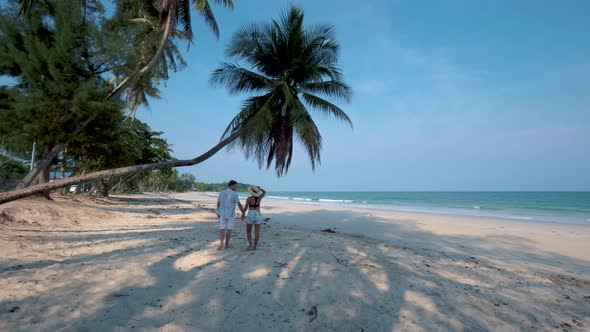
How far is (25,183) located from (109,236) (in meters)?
2.01

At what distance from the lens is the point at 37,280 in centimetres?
325

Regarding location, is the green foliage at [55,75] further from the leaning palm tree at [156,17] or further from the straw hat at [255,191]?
the straw hat at [255,191]

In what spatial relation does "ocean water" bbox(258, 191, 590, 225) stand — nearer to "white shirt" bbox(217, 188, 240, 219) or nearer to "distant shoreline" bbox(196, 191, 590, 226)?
"distant shoreline" bbox(196, 191, 590, 226)

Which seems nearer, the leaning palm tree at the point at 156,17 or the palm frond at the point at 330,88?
the leaning palm tree at the point at 156,17

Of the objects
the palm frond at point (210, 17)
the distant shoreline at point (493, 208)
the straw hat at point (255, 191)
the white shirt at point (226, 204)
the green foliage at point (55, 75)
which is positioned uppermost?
the palm frond at point (210, 17)

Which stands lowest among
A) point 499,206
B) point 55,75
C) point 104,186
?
point 499,206

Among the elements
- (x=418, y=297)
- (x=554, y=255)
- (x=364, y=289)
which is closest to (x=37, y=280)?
(x=364, y=289)

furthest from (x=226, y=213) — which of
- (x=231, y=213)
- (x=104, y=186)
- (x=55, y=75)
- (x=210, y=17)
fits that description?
(x=104, y=186)

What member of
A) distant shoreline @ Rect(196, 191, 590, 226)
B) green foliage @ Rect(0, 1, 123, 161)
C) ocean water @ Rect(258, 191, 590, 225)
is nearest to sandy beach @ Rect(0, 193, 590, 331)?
green foliage @ Rect(0, 1, 123, 161)

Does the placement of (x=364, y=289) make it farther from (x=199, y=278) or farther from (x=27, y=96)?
(x=27, y=96)

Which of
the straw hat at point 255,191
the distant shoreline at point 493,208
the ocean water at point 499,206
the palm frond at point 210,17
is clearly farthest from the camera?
the ocean water at point 499,206

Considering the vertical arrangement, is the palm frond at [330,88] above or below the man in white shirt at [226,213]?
above

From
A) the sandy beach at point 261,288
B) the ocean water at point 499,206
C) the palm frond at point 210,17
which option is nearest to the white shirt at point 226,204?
the sandy beach at point 261,288

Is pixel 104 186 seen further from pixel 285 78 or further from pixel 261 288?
pixel 261 288
